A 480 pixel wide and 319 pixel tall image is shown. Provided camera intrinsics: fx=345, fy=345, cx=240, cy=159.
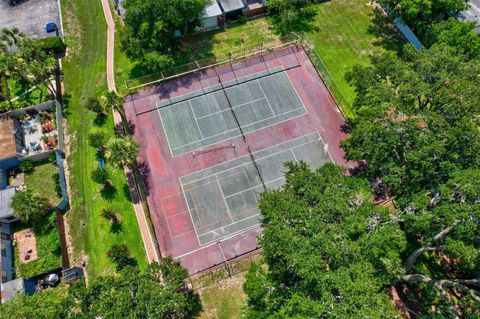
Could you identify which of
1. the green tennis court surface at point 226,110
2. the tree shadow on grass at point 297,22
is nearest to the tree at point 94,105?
the green tennis court surface at point 226,110

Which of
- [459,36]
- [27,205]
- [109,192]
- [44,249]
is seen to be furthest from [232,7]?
[44,249]

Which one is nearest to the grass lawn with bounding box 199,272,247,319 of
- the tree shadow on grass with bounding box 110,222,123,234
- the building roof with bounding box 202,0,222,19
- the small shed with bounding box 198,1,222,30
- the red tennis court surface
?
the red tennis court surface

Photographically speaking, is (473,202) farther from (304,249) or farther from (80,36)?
(80,36)

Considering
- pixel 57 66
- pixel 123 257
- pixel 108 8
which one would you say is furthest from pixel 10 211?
pixel 108 8

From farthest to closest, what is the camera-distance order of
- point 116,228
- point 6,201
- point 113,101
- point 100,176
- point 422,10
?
point 422,10 < point 113,101 < point 100,176 < point 116,228 < point 6,201

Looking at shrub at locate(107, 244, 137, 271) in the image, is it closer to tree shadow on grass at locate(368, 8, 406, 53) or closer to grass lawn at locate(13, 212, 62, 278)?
grass lawn at locate(13, 212, 62, 278)

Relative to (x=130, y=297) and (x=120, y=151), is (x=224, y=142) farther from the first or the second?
(x=130, y=297)
